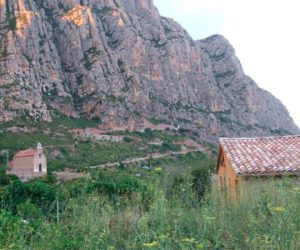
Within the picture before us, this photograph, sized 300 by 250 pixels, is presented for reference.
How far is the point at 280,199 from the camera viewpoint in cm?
585

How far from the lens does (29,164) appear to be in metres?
53.0

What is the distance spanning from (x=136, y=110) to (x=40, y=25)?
2656 centimetres

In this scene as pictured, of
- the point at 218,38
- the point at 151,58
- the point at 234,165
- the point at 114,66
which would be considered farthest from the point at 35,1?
the point at 234,165

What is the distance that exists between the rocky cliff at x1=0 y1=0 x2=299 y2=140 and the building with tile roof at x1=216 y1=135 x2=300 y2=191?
5795 centimetres

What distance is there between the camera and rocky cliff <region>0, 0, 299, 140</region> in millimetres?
83438

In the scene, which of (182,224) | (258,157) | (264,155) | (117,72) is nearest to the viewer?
(182,224)

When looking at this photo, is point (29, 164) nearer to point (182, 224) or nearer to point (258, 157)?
point (258, 157)

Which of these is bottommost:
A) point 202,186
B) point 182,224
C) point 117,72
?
point 182,224

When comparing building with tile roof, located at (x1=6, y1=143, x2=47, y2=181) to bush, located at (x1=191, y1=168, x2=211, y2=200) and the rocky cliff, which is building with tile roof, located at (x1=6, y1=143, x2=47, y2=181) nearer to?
the rocky cliff

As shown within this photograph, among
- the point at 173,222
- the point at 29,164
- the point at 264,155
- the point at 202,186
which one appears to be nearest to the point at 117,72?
the point at 29,164

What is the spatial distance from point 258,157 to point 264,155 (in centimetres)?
35

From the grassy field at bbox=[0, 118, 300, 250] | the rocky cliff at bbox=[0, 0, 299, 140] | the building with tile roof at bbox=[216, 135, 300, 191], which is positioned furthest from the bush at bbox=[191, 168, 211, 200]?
the rocky cliff at bbox=[0, 0, 299, 140]

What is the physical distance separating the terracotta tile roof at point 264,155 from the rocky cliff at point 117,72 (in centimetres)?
5812

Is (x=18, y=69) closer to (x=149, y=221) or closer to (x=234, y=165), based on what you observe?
(x=234, y=165)
